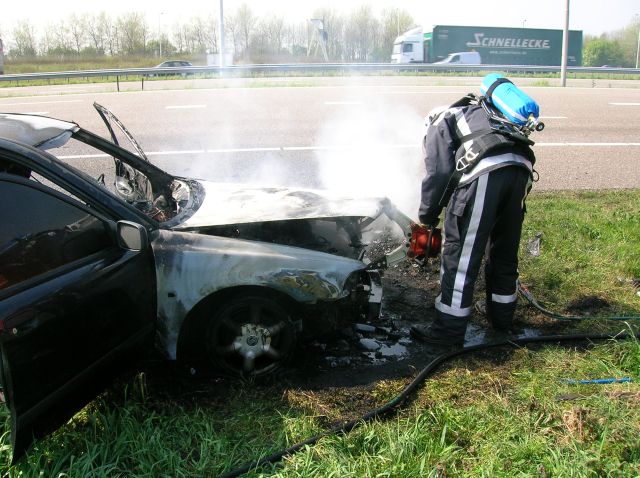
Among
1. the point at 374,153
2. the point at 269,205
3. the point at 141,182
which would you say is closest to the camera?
the point at 269,205

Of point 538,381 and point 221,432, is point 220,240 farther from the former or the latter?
point 538,381

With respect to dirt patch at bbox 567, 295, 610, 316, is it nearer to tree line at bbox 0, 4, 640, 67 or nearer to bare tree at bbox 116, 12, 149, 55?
tree line at bbox 0, 4, 640, 67

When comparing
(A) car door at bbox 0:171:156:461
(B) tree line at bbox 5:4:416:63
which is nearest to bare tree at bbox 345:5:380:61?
(B) tree line at bbox 5:4:416:63

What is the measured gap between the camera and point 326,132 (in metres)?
9.82

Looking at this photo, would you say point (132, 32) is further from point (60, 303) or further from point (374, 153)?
point (60, 303)

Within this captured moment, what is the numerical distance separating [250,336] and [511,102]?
81.0 inches

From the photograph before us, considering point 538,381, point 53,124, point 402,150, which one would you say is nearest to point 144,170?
point 53,124

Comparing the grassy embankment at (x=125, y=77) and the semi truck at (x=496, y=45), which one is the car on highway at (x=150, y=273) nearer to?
the grassy embankment at (x=125, y=77)

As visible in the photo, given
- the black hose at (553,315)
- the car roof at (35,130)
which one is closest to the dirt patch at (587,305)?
the black hose at (553,315)

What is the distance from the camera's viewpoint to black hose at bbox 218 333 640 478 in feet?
8.23

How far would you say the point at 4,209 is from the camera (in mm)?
2369

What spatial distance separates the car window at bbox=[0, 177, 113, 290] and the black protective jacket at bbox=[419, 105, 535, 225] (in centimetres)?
200

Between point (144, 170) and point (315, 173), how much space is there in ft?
12.3

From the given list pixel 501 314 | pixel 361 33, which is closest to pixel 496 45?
pixel 361 33
